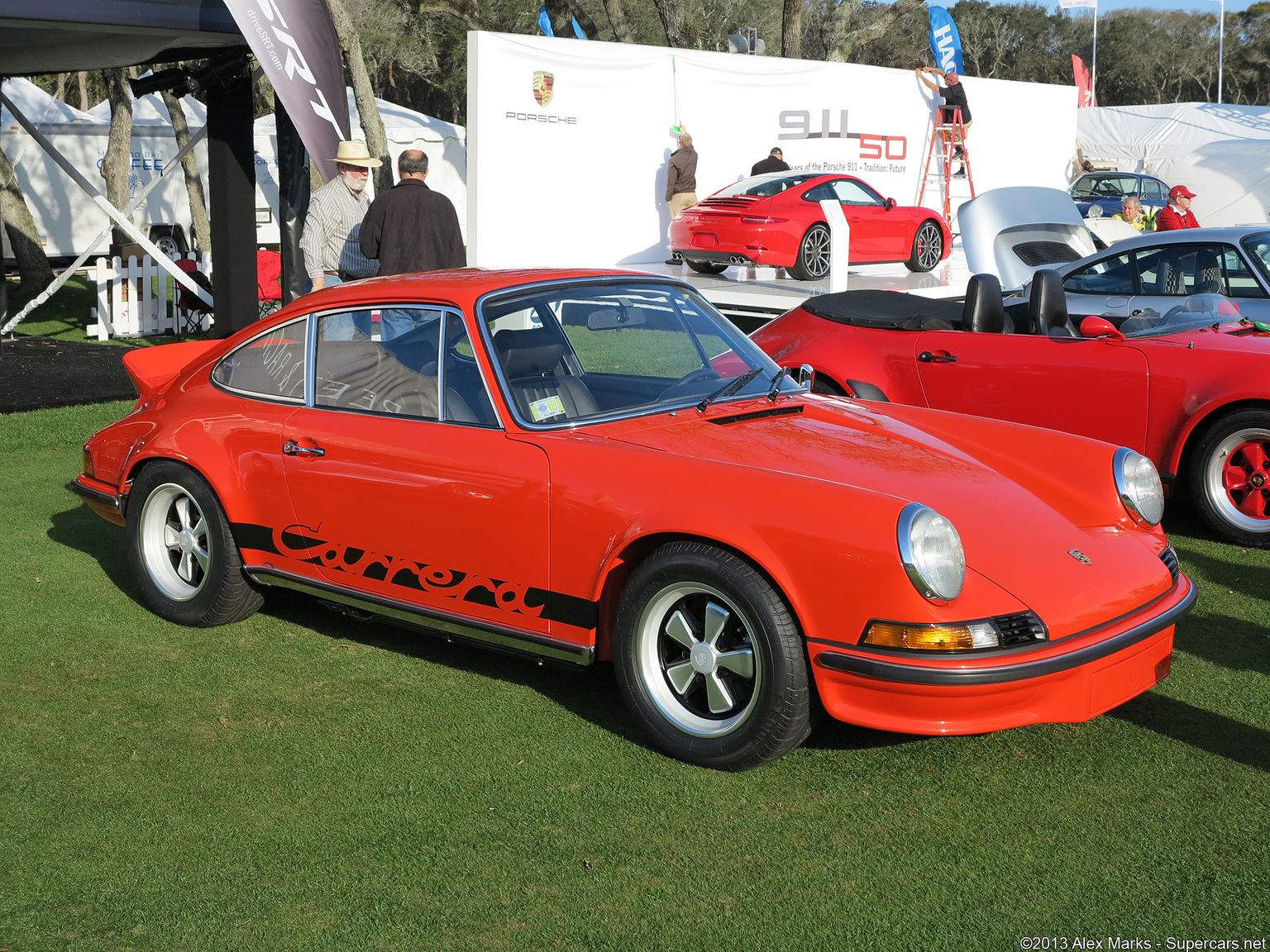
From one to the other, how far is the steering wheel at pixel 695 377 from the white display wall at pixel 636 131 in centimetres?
1031

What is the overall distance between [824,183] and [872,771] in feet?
40.6

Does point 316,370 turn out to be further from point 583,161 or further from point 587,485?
point 583,161

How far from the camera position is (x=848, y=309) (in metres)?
6.87

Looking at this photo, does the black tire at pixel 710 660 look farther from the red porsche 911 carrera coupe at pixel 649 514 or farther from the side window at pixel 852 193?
the side window at pixel 852 193

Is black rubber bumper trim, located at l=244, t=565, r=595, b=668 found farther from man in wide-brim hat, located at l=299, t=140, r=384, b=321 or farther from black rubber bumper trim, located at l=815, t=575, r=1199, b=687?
man in wide-brim hat, located at l=299, t=140, r=384, b=321

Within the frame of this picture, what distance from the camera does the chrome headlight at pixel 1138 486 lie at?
404 centimetres

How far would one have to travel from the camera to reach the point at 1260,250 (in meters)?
7.36

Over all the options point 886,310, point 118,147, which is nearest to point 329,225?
point 886,310

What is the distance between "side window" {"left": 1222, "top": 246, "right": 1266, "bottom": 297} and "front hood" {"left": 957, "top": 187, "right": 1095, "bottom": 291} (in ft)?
4.78

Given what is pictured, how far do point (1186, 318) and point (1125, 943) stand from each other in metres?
4.50

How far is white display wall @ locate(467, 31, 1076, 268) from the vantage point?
47.7ft

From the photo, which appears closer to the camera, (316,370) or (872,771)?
(872,771)

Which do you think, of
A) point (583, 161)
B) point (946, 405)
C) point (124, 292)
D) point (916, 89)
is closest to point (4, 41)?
point (124, 292)

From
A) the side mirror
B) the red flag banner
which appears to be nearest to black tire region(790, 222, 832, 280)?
the side mirror
